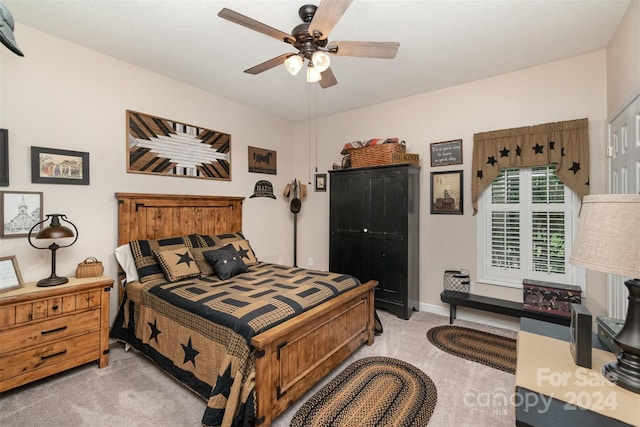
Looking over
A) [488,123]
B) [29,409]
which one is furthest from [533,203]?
[29,409]

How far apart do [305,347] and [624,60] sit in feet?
10.8

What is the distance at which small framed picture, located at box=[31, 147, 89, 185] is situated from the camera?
2453mm

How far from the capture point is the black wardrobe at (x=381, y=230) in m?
3.50

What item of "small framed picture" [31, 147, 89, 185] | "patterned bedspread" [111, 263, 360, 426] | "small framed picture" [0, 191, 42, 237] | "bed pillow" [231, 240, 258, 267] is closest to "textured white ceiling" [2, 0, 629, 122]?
"small framed picture" [31, 147, 89, 185]

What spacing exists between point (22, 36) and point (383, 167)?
360cm

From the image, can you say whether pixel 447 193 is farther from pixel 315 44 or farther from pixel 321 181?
pixel 315 44

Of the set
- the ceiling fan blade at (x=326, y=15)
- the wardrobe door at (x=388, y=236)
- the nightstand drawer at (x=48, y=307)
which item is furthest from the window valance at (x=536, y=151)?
the nightstand drawer at (x=48, y=307)

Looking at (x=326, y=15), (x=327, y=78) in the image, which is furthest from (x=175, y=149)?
(x=326, y=15)

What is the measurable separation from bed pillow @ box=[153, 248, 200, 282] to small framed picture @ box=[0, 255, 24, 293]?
927 mm

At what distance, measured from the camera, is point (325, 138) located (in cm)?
473

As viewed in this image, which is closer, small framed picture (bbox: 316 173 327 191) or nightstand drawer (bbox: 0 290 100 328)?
nightstand drawer (bbox: 0 290 100 328)

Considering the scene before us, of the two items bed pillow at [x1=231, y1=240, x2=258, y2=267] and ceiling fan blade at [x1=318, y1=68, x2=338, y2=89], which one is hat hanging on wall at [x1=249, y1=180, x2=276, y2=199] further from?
ceiling fan blade at [x1=318, y1=68, x2=338, y2=89]

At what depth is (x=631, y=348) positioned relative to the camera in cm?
104

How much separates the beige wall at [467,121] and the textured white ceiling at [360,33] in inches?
7.8
